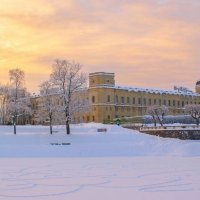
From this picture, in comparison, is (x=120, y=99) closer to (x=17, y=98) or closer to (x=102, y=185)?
(x=17, y=98)

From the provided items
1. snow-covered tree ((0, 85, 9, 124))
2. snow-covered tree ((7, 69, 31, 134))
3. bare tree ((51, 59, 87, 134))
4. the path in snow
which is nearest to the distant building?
snow-covered tree ((0, 85, 9, 124))

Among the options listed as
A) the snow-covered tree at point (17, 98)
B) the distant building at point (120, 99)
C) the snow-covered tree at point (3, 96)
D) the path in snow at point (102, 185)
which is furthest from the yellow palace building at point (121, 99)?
the path in snow at point (102, 185)

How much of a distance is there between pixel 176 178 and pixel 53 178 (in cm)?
466

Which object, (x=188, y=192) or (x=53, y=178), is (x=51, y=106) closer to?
(x=53, y=178)

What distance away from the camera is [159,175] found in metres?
18.9

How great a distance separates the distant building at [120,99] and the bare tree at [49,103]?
154 feet

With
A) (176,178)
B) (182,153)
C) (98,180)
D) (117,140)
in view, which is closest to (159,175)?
(176,178)

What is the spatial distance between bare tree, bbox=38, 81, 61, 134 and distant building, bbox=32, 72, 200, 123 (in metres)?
46.8

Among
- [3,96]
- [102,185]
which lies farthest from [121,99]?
[102,185]

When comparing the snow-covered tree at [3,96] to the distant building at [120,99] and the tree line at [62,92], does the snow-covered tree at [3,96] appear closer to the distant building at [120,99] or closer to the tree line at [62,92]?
the tree line at [62,92]

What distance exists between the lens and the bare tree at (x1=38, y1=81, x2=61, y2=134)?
202ft

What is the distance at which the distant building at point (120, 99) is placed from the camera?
12275cm

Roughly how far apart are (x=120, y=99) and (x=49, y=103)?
67320 millimetres

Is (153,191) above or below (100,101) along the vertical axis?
below
